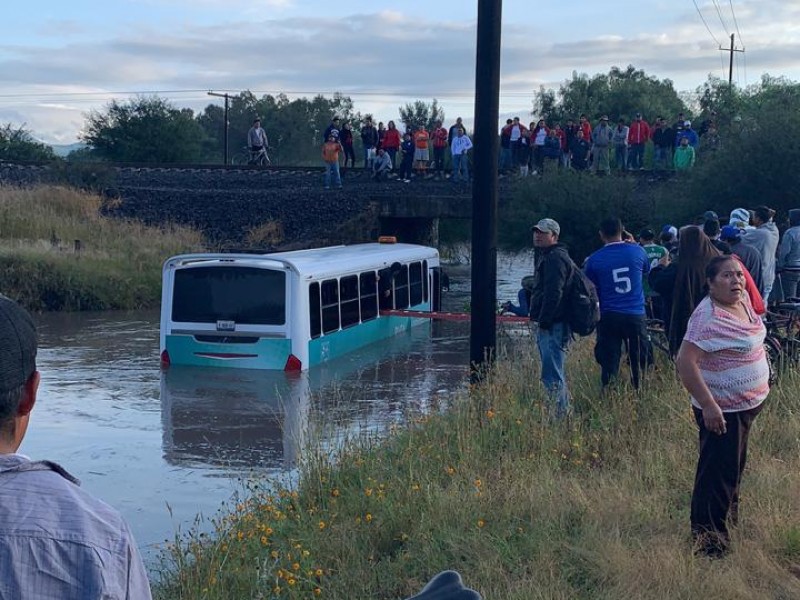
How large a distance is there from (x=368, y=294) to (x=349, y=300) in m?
1.18

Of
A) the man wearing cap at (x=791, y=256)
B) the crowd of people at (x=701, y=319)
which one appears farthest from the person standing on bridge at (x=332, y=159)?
the man wearing cap at (x=791, y=256)

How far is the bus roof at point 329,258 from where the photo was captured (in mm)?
16297

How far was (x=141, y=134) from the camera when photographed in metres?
63.1

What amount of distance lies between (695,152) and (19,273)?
19526 mm

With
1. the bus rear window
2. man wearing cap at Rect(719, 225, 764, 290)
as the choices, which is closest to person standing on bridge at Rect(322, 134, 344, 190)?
the bus rear window

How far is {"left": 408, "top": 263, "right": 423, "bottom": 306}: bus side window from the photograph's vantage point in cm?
2241

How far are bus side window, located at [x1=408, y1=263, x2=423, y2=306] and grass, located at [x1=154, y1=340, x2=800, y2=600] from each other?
44.3ft

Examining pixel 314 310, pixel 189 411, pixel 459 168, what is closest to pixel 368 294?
pixel 314 310

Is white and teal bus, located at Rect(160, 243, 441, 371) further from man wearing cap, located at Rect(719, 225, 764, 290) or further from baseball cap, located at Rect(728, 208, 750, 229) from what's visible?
man wearing cap, located at Rect(719, 225, 764, 290)

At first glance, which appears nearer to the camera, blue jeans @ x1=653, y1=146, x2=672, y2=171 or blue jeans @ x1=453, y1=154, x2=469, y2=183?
blue jeans @ x1=453, y1=154, x2=469, y2=183

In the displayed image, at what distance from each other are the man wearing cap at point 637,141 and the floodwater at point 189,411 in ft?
50.4

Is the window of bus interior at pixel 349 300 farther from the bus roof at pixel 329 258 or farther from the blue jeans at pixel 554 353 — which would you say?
the blue jeans at pixel 554 353

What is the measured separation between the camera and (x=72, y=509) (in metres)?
2.11

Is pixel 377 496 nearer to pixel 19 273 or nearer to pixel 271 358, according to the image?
pixel 271 358
